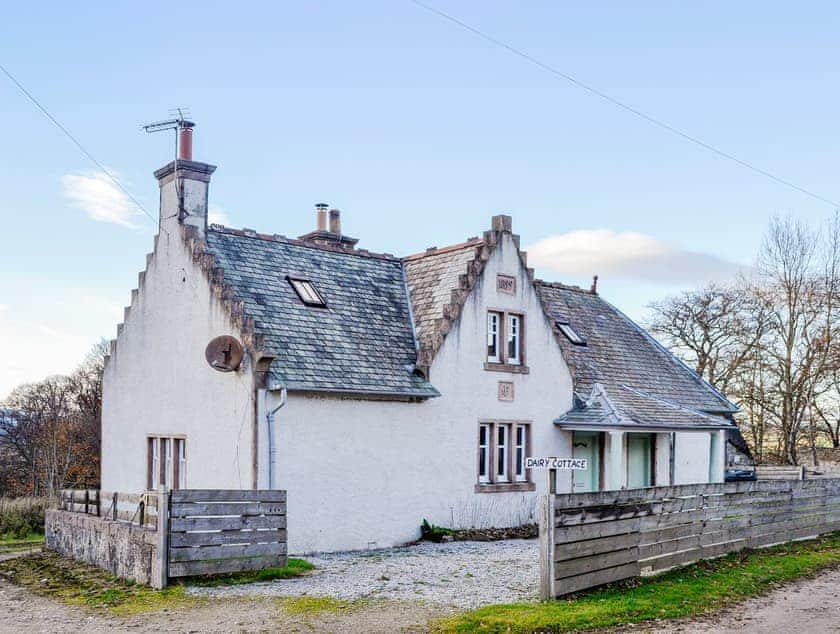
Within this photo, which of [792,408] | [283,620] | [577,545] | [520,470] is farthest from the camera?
[792,408]

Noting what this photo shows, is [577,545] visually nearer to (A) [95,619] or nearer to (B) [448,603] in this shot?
(B) [448,603]

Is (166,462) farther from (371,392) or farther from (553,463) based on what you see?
(553,463)

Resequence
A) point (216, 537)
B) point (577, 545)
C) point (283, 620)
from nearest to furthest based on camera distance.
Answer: point (283, 620), point (577, 545), point (216, 537)

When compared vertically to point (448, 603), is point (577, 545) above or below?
above

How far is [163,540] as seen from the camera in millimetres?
14289

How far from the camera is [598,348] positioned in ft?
93.6

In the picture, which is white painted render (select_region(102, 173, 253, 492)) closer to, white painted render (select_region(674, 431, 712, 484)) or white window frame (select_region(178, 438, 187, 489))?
white window frame (select_region(178, 438, 187, 489))

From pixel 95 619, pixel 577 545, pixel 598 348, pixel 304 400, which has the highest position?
pixel 598 348

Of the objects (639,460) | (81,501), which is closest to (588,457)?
(639,460)

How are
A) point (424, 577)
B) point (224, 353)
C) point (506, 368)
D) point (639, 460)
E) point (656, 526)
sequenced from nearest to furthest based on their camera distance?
point (656, 526) < point (424, 577) < point (224, 353) < point (506, 368) < point (639, 460)

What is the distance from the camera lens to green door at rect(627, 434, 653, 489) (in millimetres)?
26438

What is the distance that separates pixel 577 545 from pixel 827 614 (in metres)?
3.35

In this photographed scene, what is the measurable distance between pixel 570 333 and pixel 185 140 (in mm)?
13066

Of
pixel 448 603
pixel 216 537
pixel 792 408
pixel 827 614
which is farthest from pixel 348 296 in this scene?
pixel 792 408
